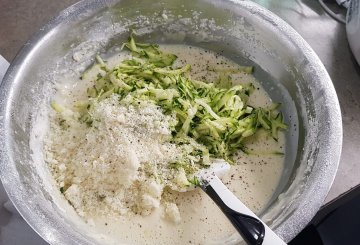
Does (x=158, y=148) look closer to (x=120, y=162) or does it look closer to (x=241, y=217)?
(x=120, y=162)

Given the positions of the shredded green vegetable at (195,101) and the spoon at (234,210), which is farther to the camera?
the shredded green vegetable at (195,101)

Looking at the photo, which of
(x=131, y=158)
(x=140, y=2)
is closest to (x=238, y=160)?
(x=131, y=158)

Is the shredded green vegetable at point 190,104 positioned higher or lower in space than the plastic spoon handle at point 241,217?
higher

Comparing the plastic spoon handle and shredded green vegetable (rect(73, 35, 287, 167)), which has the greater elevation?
shredded green vegetable (rect(73, 35, 287, 167))

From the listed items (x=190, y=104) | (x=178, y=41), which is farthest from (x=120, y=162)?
(x=178, y=41)

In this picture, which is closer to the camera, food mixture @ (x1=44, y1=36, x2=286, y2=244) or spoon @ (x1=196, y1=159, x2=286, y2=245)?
spoon @ (x1=196, y1=159, x2=286, y2=245)
